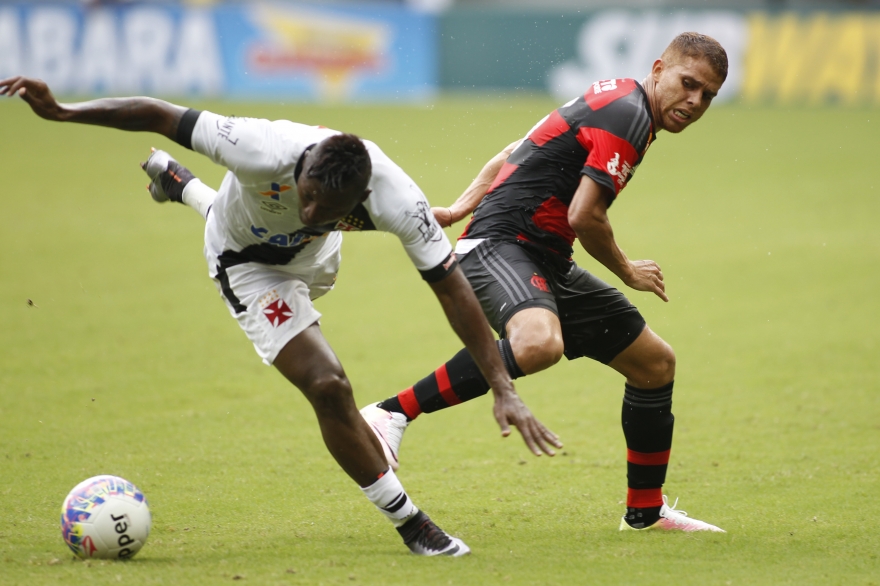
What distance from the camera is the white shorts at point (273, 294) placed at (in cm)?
463

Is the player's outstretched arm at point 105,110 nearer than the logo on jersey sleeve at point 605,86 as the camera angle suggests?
Yes

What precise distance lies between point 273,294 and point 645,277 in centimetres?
183

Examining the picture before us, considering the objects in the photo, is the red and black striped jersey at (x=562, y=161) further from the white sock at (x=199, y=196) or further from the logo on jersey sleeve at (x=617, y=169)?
the white sock at (x=199, y=196)

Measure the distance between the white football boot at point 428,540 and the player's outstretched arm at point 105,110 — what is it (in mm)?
1981

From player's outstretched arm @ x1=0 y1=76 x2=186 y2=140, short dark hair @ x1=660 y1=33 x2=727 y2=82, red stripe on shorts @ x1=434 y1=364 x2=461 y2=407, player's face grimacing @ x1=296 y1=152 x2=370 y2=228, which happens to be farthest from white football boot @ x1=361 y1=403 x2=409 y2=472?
short dark hair @ x1=660 y1=33 x2=727 y2=82

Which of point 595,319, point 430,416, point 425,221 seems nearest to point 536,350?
point 595,319

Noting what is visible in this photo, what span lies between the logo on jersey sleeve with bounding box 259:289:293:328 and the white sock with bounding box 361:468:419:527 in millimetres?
831

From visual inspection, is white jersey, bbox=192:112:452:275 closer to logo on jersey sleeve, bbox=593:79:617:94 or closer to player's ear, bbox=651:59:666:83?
logo on jersey sleeve, bbox=593:79:617:94

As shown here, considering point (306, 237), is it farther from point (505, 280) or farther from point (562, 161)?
point (562, 161)

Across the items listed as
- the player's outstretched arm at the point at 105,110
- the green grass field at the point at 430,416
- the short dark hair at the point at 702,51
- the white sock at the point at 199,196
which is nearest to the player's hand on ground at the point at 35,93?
the player's outstretched arm at the point at 105,110

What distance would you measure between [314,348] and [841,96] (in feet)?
82.5

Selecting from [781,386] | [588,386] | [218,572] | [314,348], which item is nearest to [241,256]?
[314,348]

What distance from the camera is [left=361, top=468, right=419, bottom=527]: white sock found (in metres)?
4.61

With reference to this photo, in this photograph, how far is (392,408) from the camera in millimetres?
5266
